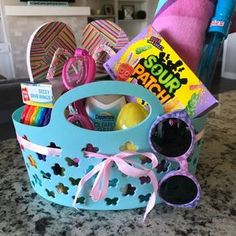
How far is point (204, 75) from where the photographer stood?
0.44m

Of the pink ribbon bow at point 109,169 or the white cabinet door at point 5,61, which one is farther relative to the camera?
the white cabinet door at point 5,61

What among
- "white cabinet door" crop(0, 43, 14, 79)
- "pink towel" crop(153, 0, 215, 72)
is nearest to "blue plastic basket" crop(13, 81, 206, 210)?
"pink towel" crop(153, 0, 215, 72)

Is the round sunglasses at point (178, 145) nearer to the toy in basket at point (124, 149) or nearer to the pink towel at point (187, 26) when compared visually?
the toy in basket at point (124, 149)

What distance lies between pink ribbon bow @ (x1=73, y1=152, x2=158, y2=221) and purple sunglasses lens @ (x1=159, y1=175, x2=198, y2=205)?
0.02 m

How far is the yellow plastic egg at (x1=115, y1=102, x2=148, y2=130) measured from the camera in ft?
1.18

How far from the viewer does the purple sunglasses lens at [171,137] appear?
0.34 m

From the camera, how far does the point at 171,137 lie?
0.34 metres

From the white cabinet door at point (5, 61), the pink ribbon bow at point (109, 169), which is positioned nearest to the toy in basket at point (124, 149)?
the pink ribbon bow at point (109, 169)

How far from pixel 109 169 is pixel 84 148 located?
39mm

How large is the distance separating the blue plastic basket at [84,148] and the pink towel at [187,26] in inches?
4.1

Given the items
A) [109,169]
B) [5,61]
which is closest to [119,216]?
[109,169]

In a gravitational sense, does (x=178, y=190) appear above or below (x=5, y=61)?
above

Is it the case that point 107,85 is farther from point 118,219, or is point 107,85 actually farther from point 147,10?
point 147,10

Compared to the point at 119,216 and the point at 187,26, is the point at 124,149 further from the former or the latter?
the point at 187,26
